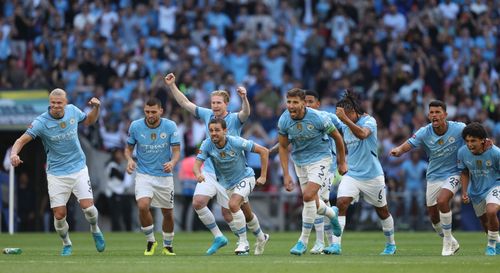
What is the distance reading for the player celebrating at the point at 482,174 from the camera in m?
18.7

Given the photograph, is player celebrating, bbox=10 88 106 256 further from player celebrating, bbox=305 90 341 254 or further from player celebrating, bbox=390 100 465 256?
player celebrating, bbox=390 100 465 256

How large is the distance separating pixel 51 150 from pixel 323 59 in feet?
57.9

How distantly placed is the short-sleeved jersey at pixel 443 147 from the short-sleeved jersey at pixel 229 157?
2744mm

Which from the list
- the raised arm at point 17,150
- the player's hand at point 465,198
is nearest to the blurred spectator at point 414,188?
the player's hand at point 465,198

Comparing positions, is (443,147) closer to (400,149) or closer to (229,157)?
(400,149)

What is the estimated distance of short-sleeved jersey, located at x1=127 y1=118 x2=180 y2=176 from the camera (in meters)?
19.6

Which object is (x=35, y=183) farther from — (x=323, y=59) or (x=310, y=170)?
(x=310, y=170)

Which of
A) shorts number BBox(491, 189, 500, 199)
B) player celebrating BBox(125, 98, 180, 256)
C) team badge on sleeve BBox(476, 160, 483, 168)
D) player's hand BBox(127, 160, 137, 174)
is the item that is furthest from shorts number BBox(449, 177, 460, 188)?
player's hand BBox(127, 160, 137, 174)

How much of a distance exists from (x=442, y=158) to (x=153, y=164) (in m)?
4.52

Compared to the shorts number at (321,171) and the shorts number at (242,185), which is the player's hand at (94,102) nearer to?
the shorts number at (242,185)

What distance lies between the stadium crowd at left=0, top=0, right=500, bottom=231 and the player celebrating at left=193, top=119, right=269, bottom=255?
12568 millimetres

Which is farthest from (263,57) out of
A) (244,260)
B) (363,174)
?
(244,260)

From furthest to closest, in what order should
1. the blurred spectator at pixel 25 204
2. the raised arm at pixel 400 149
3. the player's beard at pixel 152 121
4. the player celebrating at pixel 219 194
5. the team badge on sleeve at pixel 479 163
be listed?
the blurred spectator at pixel 25 204 → the player's beard at pixel 152 121 → the player celebrating at pixel 219 194 → the raised arm at pixel 400 149 → the team badge on sleeve at pixel 479 163

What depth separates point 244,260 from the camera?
17.2m
